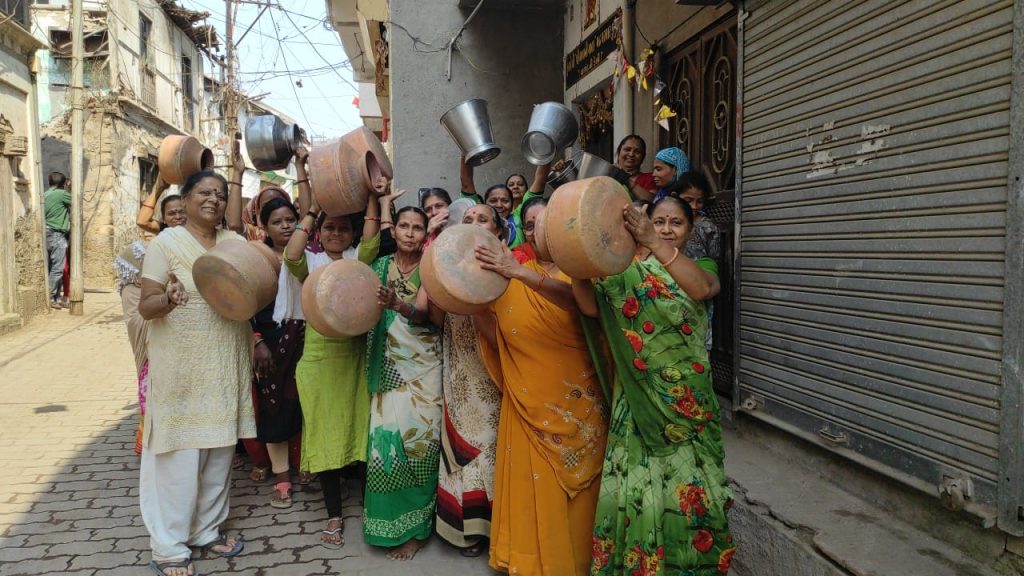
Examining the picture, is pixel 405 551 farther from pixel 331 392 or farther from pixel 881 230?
pixel 881 230

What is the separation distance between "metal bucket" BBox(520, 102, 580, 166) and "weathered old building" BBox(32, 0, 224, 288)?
13.1m

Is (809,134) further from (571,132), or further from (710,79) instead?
(571,132)

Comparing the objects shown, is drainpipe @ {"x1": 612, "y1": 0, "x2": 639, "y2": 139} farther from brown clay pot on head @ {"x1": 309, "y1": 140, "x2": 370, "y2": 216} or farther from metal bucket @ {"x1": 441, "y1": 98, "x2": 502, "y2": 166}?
brown clay pot on head @ {"x1": 309, "y1": 140, "x2": 370, "y2": 216}

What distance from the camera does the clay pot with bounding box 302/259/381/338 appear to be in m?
2.98

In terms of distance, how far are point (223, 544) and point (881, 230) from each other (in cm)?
339

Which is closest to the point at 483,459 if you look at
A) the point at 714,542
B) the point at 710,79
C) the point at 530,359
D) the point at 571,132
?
the point at 530,359

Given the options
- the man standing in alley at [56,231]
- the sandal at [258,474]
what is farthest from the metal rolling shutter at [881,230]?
the man standing in alley at [56,231]

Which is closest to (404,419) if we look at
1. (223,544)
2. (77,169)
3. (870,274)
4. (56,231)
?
(223,544)

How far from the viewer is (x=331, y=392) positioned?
3578 millimetres

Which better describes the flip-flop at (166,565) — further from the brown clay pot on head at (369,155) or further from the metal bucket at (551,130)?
the metal bucket at (551,130)

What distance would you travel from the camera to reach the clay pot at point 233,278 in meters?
3.08

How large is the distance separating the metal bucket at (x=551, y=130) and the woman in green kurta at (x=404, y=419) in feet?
5.81

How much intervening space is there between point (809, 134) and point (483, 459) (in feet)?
7.13

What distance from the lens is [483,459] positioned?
3.26 m
